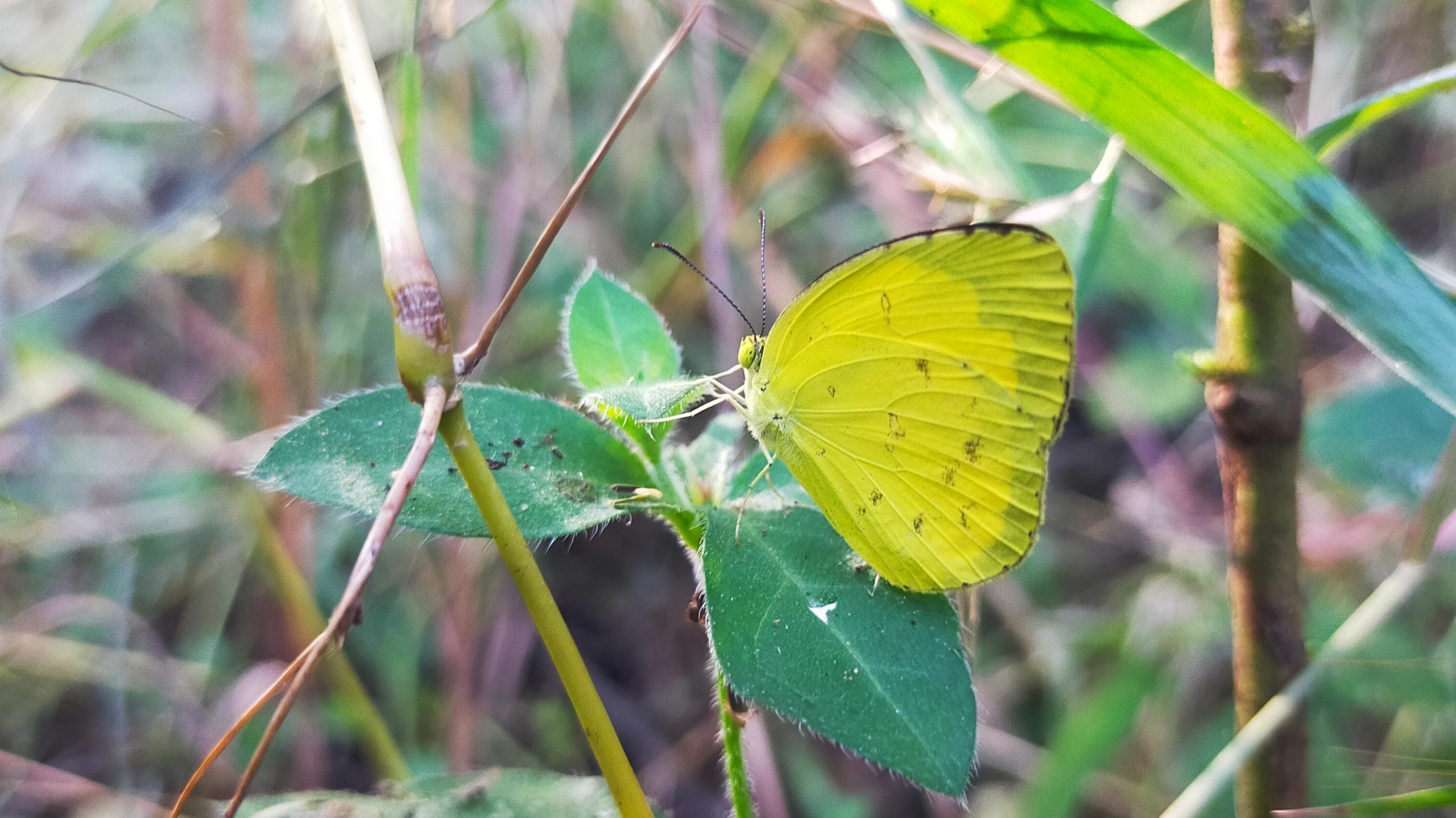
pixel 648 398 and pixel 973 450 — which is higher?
pixel 648 398

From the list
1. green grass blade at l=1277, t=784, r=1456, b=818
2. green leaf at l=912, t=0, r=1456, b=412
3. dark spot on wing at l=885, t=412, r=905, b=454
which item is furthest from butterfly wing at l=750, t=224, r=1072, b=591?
green grass blade at l=1277, t=784, r=1456, b=818

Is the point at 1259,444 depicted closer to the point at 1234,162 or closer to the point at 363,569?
the point at 1234,162

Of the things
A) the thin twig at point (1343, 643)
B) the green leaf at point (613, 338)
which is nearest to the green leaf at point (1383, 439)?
the thin twig at point (1343, 643)

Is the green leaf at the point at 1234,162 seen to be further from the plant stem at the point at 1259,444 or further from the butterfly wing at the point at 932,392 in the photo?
the butterfly wing at the point at 932,392

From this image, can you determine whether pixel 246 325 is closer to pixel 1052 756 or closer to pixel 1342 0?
pixel 1052 756

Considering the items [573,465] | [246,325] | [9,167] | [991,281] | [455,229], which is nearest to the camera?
[573,465]

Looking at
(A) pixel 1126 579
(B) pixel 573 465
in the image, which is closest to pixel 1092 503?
(A) pixel 1126 579

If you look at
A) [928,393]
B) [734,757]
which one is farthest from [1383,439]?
[734,757]
